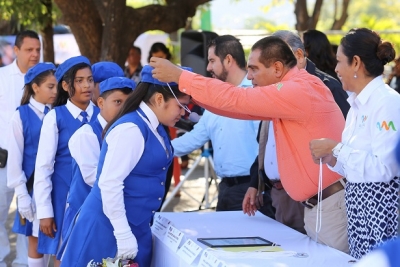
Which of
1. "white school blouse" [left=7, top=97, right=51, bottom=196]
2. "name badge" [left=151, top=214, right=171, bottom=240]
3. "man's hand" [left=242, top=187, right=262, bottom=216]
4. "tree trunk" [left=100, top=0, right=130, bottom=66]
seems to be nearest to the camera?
"name badge" [left=151, top=214, right=171, bottom=240]

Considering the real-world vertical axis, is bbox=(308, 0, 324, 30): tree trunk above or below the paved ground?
above

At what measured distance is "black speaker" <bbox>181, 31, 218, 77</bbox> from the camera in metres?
8.73

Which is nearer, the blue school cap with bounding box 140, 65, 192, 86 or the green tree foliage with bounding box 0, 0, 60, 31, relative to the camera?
the blue school cap with bounding box 140, 65, 192, 86

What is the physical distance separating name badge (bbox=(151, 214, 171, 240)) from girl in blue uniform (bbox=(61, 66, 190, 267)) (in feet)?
0.36

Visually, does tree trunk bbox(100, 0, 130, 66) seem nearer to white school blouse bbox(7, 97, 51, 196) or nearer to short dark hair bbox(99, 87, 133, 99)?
white school blouse bbox(7, 97, 51, 196)

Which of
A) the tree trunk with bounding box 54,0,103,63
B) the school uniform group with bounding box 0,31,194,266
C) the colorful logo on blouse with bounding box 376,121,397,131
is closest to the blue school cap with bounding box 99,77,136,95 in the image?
the school uniform group with bounding box 0,31,194,266

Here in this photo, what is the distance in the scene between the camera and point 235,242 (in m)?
3.51

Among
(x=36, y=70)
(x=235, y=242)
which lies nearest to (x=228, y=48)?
(x=36, y=70)

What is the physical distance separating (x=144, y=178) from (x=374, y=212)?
1137 millimetres

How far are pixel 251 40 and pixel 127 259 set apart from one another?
11637 millimetres

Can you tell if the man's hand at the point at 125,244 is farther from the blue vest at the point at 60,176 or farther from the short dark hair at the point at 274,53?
the blue vest at the point at 60,176

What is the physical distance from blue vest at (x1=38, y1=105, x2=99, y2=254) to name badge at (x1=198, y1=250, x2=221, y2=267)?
2014mm

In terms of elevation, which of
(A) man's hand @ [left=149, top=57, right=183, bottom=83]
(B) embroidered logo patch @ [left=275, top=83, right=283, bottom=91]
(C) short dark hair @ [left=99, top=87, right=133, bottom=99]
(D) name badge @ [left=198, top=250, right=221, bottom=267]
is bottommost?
(D) name badge @ [left=198, top=250, right=221, bottom=267]

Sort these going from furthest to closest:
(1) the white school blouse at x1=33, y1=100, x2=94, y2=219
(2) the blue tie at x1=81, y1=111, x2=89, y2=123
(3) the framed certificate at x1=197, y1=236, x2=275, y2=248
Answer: (2) the blue tie at x1=81, y1=111, x2=89, y2=123, (1) the white school blouse at x1=33, y1=100, x2=94, y2=219, (3) the framed certificate at x1=197, y1=236, x2=275, y2=248
